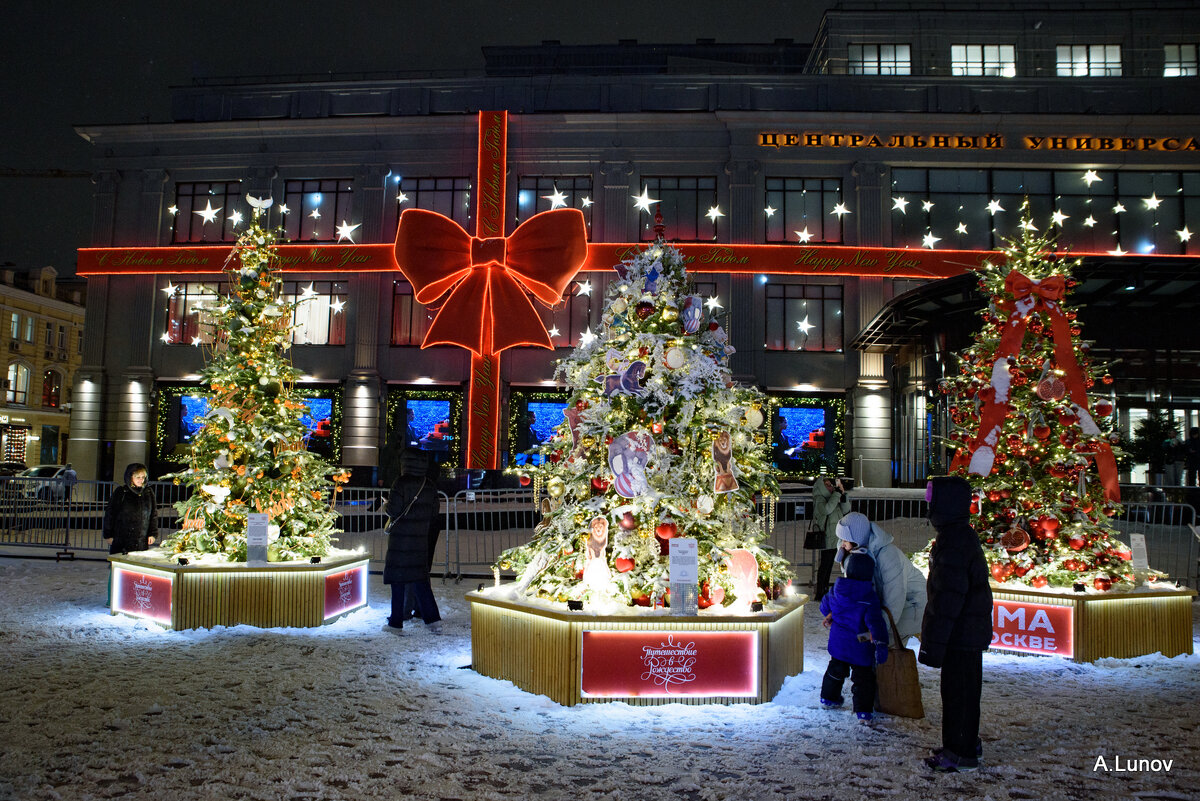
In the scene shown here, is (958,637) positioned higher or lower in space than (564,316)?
lower

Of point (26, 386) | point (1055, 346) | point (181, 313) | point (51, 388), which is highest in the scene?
point (181, 313)

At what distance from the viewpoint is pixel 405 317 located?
30328 mm

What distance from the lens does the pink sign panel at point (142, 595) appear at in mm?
9320

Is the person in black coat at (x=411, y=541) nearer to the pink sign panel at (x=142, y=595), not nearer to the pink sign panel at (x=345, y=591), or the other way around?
the pink sign panel at (x=345, y=591)

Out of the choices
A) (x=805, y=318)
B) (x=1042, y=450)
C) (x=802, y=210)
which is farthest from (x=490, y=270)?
(x=1042, y=450)

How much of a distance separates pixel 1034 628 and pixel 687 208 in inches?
911

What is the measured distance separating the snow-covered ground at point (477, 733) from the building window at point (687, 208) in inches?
897

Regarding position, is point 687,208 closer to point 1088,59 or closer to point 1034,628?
point 1088,59

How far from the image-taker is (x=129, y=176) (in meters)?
31.9

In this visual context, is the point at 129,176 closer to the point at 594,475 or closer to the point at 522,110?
the point at 522,110

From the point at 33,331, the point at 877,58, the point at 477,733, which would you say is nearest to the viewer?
the point at 477,733

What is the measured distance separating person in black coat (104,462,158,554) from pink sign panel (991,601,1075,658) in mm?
10473

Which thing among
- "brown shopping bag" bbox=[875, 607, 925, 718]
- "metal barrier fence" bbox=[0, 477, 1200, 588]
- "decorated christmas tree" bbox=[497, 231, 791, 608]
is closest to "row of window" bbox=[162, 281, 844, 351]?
"metal barrier fence" bbox=[0, 477, 1200, 588]

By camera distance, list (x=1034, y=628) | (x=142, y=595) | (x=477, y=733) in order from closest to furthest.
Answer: (x=477, y=733)
(x=1034, y=628)
(x=142, y=595)
